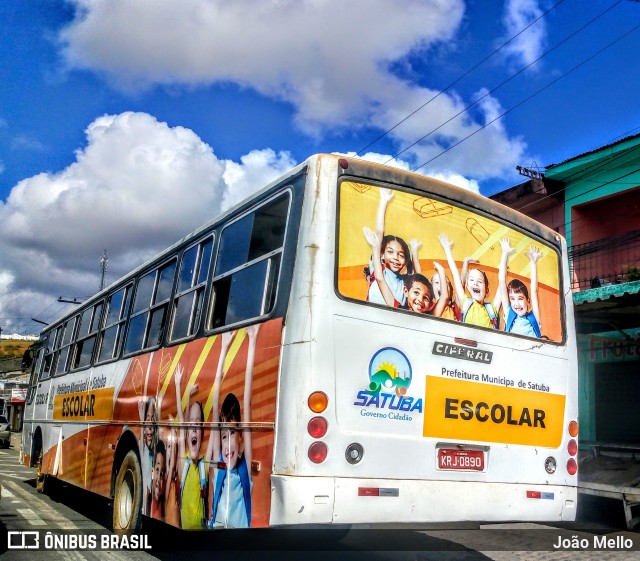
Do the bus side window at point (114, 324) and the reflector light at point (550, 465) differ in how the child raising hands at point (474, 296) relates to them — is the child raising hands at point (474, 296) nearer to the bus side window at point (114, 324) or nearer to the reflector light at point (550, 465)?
the reflector light at point (550, 465)

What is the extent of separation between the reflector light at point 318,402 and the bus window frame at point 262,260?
2.30 feet

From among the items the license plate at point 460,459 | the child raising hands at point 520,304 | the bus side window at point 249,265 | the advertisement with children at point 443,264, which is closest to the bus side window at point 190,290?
the bus side window at point 249,265

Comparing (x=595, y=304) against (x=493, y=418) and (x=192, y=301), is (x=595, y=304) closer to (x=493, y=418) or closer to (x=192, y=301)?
(x=493, y=418)

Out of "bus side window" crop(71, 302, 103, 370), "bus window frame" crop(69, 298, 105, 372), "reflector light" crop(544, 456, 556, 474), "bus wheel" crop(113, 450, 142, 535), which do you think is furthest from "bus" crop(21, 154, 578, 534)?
"bus side window" crop(71, 302, 103, 370)

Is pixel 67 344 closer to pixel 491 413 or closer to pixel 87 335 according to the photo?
pixel 87 335

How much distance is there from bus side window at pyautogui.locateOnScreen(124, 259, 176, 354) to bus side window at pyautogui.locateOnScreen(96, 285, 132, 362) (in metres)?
0.38

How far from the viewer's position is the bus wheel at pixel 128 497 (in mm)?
7113

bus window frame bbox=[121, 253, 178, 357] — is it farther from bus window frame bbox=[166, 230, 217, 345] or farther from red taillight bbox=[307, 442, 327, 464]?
red taillight bbox=[307, 442, 327, 464]

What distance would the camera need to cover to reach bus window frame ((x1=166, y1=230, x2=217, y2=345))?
628 cm

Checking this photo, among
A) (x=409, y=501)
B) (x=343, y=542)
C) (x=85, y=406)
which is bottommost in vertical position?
(x=343, y=542)

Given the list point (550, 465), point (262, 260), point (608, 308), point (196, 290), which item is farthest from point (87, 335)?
point (608, 308)

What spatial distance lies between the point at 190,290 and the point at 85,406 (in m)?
4.00

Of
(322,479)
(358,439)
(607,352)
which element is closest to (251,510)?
(322,479)

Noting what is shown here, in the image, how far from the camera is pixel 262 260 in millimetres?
5402
